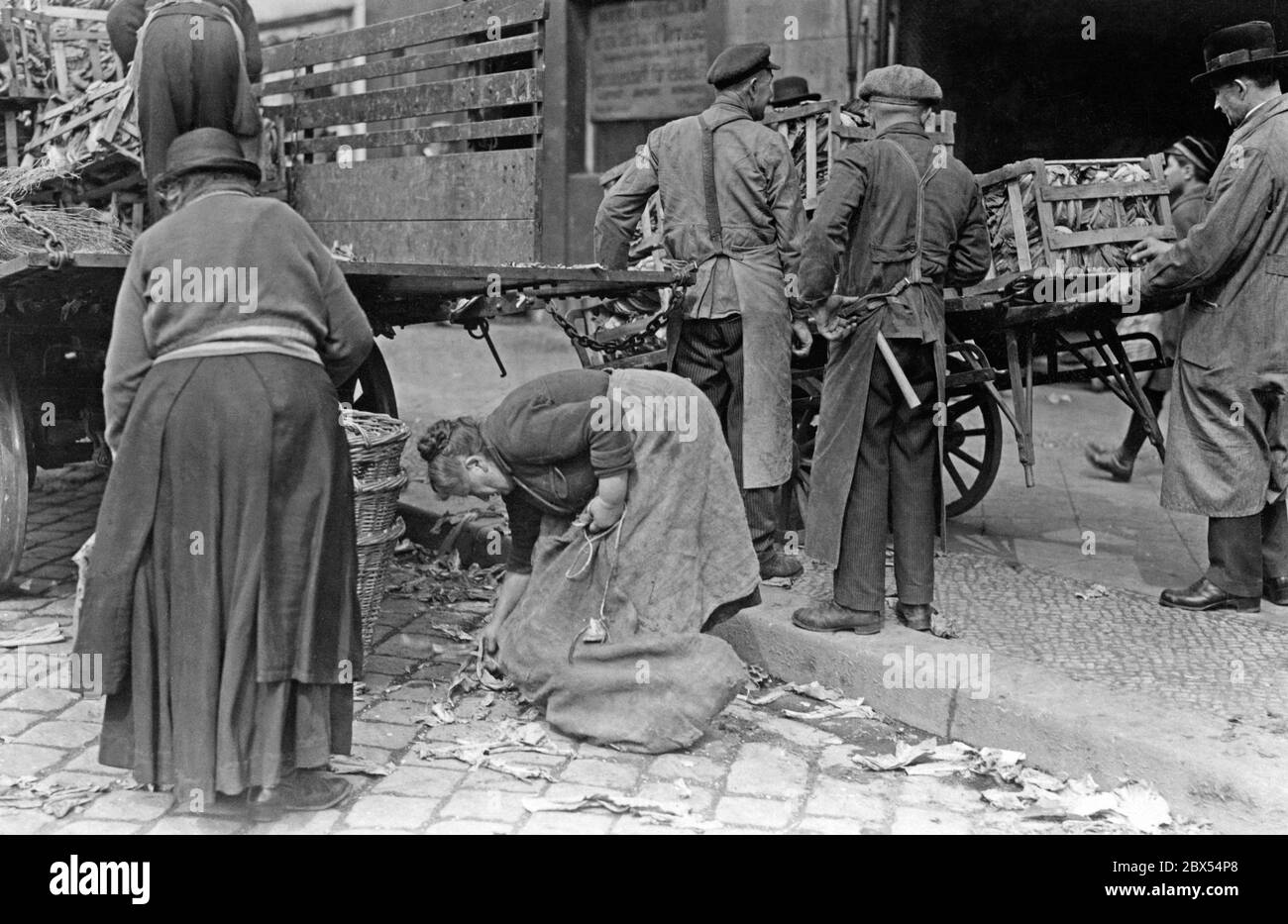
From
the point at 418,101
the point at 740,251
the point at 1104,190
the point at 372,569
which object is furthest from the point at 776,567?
the point at 418,101

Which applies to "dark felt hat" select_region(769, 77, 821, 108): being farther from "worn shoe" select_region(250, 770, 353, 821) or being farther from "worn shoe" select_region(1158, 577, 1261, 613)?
"worn shoe" select_region(250, 770, 353, 821)

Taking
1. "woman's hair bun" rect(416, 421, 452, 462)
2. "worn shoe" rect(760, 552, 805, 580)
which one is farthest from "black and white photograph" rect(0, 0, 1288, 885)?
"worn shoe" rect(760, 552, 805, 580)

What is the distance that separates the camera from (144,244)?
131 inches

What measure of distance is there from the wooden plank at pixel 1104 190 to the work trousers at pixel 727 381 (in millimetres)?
1403

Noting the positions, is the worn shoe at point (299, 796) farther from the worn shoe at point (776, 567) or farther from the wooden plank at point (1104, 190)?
the wooden plank at point (1104, 190)

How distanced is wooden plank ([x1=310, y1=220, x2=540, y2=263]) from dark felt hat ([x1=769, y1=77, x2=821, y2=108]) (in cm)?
189

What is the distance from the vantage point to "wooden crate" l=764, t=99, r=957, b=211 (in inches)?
231

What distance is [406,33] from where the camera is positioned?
19.2 feet

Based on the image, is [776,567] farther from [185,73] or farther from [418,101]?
[185,73]

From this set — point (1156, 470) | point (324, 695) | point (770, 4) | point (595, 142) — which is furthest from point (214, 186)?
point (595, 142)

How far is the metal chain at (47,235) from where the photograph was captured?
3957 mm

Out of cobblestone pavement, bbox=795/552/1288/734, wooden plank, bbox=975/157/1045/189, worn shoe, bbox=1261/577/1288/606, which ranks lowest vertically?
cobblestone pavement, bbox=795/552/1288/734

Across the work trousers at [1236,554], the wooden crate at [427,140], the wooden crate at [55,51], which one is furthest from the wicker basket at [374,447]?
the work trousers at [1236,554]
